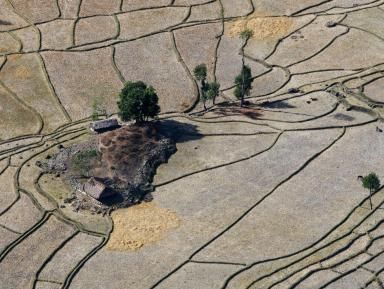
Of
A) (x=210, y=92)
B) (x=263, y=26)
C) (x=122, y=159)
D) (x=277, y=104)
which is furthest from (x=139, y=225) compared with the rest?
(x=263, y=26)

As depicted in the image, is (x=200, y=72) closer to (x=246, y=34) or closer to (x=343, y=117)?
(x=246, y=34)

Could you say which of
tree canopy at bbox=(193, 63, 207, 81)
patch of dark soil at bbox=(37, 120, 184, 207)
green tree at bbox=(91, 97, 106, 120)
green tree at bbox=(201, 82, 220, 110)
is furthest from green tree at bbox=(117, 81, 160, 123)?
tree canopy at bbox=(193, 63, 207, 81)

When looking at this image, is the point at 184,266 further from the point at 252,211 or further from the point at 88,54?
the point at 88,54

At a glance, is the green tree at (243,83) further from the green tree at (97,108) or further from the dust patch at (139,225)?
the dust patch at (139,225)

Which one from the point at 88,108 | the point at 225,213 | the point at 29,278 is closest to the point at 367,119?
the point at 225,213

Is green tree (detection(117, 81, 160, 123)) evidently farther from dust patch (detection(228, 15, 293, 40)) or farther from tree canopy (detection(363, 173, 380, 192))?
dust patch (detection(228, 15, 293, 40))
